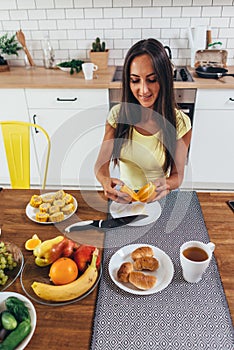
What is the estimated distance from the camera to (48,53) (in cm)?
272

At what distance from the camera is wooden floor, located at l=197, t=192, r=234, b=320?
0.94 meters

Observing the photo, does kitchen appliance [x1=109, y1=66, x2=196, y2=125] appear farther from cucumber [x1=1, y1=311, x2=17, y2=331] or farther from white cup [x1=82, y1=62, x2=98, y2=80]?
cucumber [x1=1, y1=311, x2=17, y2=331]

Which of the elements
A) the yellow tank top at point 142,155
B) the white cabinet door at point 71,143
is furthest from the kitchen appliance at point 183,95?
the yellow tank top at point 142,155

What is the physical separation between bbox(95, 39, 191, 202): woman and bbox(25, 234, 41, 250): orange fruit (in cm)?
35

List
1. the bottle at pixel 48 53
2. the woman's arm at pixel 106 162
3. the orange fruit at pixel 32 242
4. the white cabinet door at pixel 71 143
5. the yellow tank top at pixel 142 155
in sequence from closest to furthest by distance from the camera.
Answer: the orange fruit at pixel 32 242 → the woman's arm at pixel 106 162 → the yellow tank top at pixel 142 155 → the white cabinet door at pixel 71 143 → the bottle at pixel 48 53

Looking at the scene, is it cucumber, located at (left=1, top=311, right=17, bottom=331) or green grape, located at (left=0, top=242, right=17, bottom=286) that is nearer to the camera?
cucumber, located at (left=1, top=311, right=17, bottom=331)

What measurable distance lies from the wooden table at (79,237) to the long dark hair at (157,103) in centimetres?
35

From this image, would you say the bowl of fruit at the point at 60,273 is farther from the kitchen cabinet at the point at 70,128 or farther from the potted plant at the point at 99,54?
the potted plant at the point at 99,54

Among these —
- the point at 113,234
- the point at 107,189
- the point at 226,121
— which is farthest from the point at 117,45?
the point at 113,234

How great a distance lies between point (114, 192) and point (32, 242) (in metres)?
0.38

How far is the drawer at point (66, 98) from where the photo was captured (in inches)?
91.8

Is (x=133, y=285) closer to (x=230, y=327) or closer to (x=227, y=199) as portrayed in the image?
(x=230, y=327)

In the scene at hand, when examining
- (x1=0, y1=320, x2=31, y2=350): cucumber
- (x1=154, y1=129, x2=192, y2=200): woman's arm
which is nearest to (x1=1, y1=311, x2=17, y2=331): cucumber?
(x1=0, y1=320, x2=31, y2=350): cucumber

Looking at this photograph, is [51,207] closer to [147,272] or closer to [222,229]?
[147,272]
